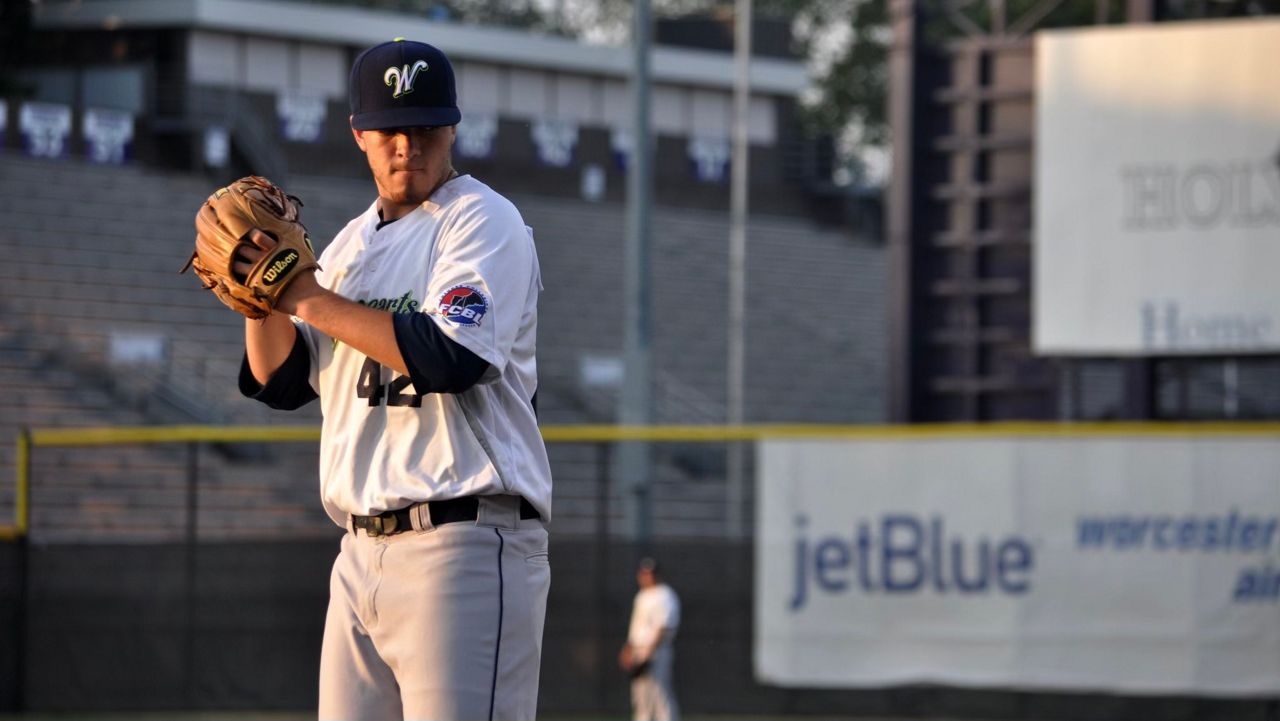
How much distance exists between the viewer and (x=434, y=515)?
3.25m

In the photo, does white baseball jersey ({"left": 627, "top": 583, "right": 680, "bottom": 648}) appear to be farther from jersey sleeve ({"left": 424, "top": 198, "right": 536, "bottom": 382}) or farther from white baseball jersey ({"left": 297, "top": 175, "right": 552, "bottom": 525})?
jersey sleeve ({"left": 424, "top": 198, "right": 536, "bottom": 382})

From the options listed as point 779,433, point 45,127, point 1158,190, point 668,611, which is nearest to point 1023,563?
point 779,433

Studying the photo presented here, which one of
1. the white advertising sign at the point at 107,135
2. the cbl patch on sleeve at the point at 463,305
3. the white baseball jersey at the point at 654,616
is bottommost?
the white baseball jersey at the point at 654,616

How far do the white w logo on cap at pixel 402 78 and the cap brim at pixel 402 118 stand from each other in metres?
0.03

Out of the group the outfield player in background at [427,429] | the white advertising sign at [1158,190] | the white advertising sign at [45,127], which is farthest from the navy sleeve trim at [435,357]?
the white advertising sign at [45,127]

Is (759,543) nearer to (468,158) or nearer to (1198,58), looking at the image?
(1198,58)

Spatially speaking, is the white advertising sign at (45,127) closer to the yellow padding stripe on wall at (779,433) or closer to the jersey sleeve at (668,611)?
the yellow padding stripe on wall at (779,433)

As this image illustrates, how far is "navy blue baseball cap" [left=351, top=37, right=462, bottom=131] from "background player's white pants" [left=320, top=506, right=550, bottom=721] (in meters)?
0.73

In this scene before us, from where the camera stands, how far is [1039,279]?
12.1m

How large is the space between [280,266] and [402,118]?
0.35 meters

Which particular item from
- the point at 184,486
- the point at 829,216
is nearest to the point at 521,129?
the point at 829,216

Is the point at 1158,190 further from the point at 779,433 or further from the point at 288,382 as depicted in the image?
the point at 288,382

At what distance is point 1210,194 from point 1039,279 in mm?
1226

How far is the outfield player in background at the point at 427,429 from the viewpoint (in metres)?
3.20
